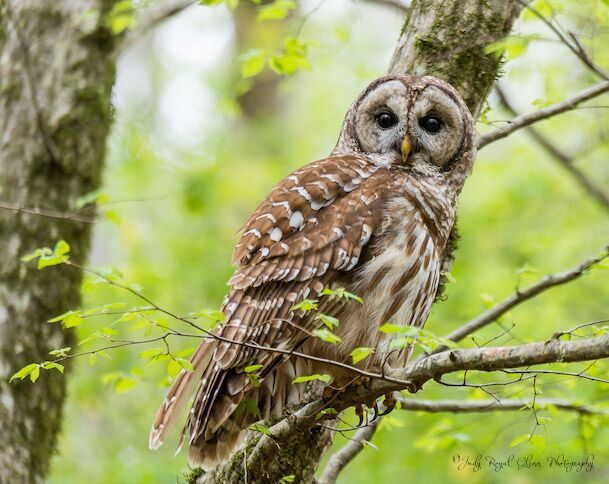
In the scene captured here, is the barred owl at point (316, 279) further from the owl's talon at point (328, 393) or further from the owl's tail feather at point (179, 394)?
the owl's talon at point (328, 393)

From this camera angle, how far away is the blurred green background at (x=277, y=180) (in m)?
7.18

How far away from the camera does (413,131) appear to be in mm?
4516

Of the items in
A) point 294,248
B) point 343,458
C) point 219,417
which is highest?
point 294,248

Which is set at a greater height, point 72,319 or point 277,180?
point 277,180

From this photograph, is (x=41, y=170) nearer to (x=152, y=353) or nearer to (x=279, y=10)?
(x=279, y=10)

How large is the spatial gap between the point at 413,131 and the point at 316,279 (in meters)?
1.11

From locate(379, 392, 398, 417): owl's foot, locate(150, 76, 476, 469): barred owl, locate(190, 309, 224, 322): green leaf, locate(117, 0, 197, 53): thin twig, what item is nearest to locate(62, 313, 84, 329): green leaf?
locate(190, 309, 224, 322): green leaf

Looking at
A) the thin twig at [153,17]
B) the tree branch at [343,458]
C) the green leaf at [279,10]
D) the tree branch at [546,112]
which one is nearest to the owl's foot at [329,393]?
the tree branch at [343,458]

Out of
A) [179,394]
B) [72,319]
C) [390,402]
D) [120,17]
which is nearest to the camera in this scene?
[72,319]

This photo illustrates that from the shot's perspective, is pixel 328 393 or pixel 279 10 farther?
pixel 279 10

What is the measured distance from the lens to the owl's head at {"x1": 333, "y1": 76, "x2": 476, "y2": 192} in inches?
171

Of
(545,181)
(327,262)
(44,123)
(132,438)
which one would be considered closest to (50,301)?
(44,123)

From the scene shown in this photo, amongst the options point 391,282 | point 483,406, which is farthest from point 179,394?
point 483,406

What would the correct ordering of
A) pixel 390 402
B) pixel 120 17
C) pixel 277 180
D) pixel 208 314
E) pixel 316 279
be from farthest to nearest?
pixel 277 180 → pixel 120 17 → pixel 316 279 → pixel 390 402 → pixel 208 314
